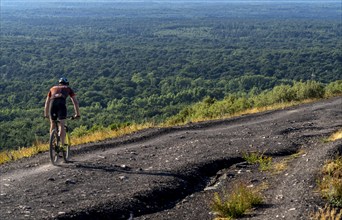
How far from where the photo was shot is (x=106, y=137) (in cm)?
1317

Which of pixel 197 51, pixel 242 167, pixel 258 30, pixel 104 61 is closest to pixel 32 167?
pixel 242 167

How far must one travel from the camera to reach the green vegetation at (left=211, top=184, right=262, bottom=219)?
730cm

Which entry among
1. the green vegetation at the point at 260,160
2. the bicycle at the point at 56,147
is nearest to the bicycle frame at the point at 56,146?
the bicycle at the point at 56,147

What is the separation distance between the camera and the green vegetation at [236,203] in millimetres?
7301

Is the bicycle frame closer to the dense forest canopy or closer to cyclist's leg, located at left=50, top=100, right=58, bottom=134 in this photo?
cyclist's leg, located at left=50, top=100, right=58, bottom=134

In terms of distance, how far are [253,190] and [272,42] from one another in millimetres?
114710

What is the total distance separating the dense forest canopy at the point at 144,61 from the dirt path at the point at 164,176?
7741mm

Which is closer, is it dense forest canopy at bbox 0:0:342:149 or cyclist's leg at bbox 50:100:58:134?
cyclist's leg at bbox 50:100:58:134

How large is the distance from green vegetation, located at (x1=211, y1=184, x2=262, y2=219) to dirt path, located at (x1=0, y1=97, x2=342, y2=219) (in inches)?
6.0

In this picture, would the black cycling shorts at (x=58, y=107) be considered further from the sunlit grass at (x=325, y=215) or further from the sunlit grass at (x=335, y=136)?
the sunlit grass at (x=335, y=136)

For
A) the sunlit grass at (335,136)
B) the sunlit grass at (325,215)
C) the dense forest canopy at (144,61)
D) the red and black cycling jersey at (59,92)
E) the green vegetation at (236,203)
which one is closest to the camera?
the sunlit grass at (325,215)

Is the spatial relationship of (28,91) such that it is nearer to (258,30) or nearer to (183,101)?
(183,101)

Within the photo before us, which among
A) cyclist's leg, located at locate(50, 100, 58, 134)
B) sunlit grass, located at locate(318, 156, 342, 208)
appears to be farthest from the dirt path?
cyclist's leg, located at locate(50, 100, 58, 134)

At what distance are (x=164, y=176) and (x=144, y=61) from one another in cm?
8771
